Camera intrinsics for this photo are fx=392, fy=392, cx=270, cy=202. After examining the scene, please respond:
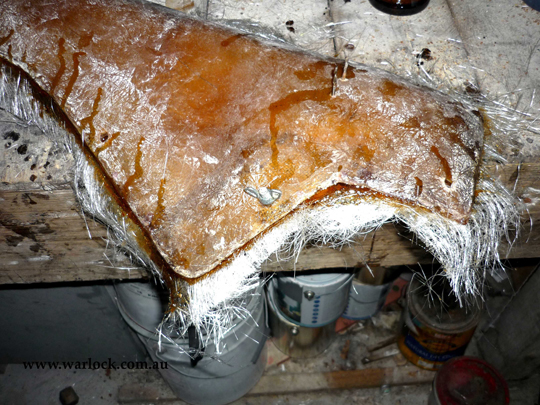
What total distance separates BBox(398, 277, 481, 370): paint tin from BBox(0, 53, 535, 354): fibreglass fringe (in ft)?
3.39

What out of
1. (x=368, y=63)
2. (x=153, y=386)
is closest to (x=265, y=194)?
(x=368, y=63)

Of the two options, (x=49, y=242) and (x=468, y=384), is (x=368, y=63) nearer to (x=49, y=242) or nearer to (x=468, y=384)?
(x=49, y=242)

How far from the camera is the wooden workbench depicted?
1103mm

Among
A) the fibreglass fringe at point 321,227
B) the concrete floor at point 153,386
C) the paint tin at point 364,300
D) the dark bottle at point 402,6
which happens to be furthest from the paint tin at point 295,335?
the dark bottle at point 402,6

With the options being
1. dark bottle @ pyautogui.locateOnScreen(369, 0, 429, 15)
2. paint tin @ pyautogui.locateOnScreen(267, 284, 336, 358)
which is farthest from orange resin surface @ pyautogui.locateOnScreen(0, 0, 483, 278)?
paint tin @ pyautogui.locateOnScreen(267, 284, 336, 358)

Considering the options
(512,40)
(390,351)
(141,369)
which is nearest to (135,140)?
(512,40)

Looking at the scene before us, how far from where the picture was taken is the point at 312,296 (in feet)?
6.50

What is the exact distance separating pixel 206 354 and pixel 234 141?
1.19 meters

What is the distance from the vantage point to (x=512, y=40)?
1.36 meters

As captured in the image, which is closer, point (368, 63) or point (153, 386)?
point (368, 63)

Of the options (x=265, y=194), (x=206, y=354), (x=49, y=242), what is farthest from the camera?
(x=206, y=354)

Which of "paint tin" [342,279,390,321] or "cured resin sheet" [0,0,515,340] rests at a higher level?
"cured resin sheet" [0,0,515,340]

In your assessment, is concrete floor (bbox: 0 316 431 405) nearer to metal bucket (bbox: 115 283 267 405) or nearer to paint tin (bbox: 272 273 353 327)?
metal bucket (bbox: 115 283 267 405)

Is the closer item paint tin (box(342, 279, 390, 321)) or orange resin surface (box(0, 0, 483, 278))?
orange resin surface (box(0, 0, 483, 278))
